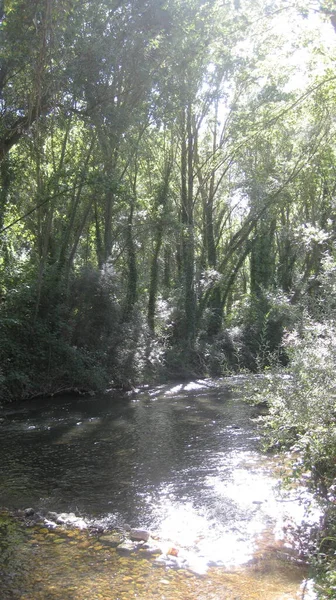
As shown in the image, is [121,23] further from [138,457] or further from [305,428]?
[305,428]

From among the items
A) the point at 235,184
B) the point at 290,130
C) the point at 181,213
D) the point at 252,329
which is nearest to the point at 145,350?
the point at 252,329

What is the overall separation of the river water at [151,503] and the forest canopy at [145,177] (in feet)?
7.34

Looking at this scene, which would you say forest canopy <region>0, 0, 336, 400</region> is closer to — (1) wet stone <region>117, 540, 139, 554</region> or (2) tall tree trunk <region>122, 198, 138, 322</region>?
(2) tall tree trunk <region>122, 198, 138, 322</region>

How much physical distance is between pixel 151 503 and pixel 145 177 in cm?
2547

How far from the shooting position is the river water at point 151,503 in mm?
5273

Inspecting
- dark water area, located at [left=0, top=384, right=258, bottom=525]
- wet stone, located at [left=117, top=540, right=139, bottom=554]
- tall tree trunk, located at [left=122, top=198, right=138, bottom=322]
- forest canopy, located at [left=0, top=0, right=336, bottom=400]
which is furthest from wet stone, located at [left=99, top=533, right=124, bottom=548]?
tall tree trunk, located at [left=122, top=198, right=138, bottom=322]

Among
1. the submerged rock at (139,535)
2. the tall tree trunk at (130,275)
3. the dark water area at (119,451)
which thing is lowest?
the submerged rock at (139,535)

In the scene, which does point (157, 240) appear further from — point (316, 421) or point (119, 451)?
point (316, 421)

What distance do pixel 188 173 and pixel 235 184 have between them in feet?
9.29

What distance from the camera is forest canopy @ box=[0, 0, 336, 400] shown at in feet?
38.2

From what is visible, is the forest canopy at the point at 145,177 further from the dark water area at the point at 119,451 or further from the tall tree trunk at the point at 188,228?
the dark water area at the point at 119,451

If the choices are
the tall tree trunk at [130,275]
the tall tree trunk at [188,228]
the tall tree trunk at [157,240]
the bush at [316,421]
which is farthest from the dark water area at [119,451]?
the tall tree trunk at [188,228]

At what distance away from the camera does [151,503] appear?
7.67 m

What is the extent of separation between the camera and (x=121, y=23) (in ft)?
50.1
